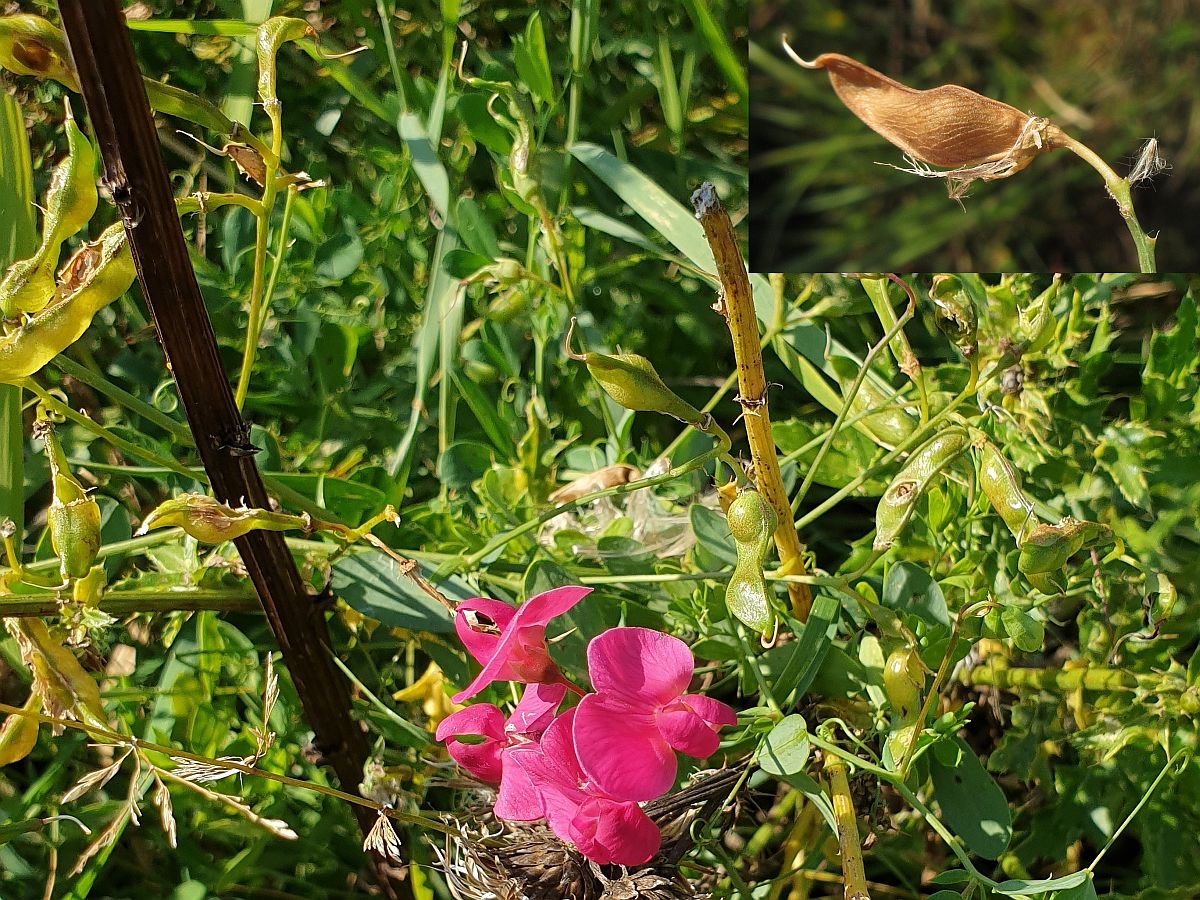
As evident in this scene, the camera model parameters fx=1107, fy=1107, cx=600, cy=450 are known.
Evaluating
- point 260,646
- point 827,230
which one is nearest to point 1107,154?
point 827,230

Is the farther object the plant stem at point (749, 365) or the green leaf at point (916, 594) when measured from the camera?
the green leaf at point (916, 594)

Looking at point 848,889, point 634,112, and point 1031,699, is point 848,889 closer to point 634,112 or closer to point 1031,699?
point 1031,699

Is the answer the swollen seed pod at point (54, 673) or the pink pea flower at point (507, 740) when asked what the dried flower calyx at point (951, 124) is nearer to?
the pink pea flower at point (507, 740)

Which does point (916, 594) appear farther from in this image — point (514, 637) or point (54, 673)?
point (54, 673)

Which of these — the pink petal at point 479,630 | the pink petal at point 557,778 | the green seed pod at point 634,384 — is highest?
the green seed pod at point 634,384

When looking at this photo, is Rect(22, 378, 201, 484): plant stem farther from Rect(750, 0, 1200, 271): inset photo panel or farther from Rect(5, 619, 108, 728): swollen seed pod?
Rect(750, 0, 1200, 271): inset photo panel

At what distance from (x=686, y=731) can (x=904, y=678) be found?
8cm

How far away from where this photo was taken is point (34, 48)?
346mm

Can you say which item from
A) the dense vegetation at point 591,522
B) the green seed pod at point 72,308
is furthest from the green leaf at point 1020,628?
the green seed pod at point 72,308

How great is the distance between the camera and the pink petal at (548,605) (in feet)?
1.32

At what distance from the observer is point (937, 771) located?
0.48m

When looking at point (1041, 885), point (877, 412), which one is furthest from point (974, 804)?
point (877, 412)

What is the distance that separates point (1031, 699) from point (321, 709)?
0.35 meters

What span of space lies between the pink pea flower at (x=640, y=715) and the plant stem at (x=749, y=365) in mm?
74
